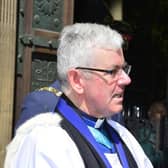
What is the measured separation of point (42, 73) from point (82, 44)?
237 centimetres

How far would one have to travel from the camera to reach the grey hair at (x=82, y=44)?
262cm

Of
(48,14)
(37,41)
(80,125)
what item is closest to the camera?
(80,125)

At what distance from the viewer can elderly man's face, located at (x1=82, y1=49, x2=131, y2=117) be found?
8.65 ft

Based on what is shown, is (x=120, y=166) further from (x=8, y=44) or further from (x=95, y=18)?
(x=95, y=18)

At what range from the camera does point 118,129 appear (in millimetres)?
2850

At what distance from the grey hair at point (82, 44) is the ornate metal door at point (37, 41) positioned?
7.27ft

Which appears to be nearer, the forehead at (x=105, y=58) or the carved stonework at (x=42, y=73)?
the forehead at (x=105, y=58)

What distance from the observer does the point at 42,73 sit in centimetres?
497

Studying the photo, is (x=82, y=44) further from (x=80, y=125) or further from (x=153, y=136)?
(x=153, y=136)

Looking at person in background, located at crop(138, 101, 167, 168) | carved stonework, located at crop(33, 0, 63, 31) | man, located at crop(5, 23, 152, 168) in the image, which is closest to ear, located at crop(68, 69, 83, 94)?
man, located at crop(5, 23, 152, 168)

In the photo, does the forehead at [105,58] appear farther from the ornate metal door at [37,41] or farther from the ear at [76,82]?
the ornate metal door at [37,41]

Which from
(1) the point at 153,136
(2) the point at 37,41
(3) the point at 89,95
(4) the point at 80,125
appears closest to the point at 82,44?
(3) the point at 89,95

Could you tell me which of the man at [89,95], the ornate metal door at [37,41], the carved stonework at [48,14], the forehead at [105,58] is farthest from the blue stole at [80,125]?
the carved stonework at [48,14]

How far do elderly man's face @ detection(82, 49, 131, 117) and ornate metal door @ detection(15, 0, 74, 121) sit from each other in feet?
7.41
